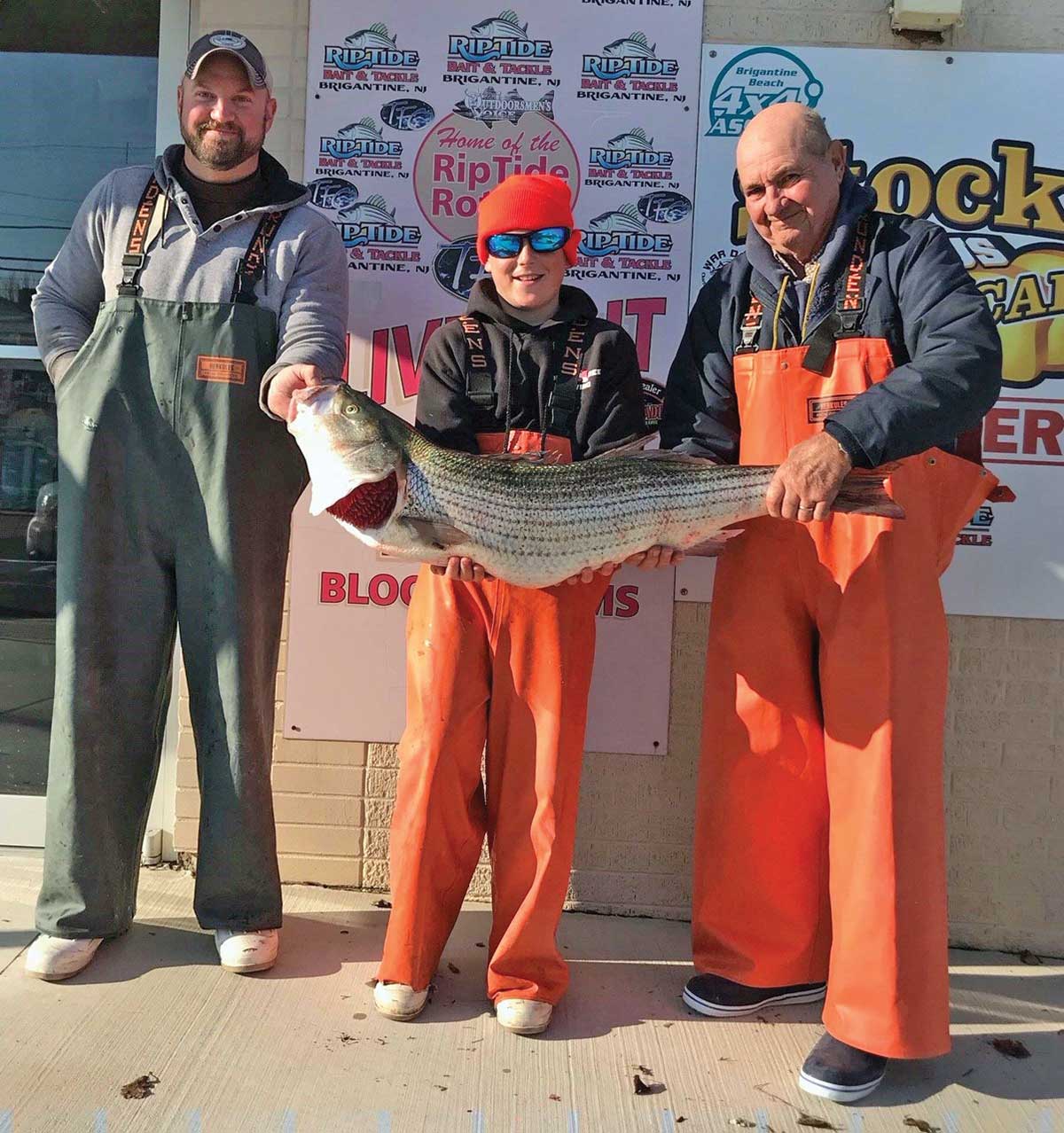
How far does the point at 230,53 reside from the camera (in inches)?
138

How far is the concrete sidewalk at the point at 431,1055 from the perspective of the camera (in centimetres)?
283

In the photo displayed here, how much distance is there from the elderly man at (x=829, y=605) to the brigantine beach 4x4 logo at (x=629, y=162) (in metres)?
0.82

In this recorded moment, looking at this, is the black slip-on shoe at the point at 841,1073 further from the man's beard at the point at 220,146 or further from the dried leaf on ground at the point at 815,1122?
the man's beard at the point at 220,146

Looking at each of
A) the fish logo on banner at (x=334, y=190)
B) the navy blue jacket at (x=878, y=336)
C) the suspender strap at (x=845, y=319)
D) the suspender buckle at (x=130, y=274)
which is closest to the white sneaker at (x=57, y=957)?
the suspender buckle at (x=130, y=274)

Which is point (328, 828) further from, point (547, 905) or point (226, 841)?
point (547, 905)

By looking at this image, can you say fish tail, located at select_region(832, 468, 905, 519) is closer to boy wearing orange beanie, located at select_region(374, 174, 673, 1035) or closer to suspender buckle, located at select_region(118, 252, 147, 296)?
boy wearing orange beanie, located at select_region(374, 174, 673, 1035)

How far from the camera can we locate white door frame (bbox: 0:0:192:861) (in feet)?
14.0

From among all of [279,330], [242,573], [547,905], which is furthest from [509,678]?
[279,330]

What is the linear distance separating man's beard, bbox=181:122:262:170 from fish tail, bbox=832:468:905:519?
2084mm

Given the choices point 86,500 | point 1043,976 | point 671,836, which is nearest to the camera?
point 86,500

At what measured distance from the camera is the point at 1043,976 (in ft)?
13.0

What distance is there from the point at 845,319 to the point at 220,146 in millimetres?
1943

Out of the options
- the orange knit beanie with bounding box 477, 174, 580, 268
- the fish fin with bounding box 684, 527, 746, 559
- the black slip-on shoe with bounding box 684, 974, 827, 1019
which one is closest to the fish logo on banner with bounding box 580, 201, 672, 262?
the orange knit beanie with bounding box 477, 174, 580, 268

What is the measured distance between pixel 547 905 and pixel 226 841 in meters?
1.02
